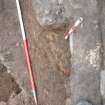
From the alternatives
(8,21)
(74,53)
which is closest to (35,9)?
(8,21)

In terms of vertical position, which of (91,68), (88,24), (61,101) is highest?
(88,24)

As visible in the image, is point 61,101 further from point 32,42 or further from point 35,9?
point 35,9

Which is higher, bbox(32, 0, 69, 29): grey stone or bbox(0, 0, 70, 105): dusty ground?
bbox(32, 0, 69, 29): grey stone

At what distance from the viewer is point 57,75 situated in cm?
320

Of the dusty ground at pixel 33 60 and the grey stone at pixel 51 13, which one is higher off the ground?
the grey stone at pixel 51 13

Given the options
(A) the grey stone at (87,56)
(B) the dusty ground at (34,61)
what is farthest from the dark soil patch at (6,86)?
(A) the grey stone at (87,56)

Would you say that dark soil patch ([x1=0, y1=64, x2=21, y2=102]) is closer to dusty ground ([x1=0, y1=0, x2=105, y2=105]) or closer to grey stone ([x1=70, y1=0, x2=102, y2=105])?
dusty ground ([x1=0, y1=0, x2=105, y2=105])

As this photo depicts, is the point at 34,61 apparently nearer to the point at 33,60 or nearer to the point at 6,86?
the point at 33,60

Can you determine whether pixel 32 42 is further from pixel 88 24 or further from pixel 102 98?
pixel 102 98

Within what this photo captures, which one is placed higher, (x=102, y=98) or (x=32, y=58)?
(x=32, y=58)

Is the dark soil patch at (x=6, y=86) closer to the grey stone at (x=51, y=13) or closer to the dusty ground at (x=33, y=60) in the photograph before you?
the dusty ground at (x=33, y=60)

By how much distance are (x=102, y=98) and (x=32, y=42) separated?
0.68 meters

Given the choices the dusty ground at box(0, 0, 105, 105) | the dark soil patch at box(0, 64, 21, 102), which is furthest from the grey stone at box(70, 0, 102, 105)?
the dark soil patch at box(0, 64, 21, 102)

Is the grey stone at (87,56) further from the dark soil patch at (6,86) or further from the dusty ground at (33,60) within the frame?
the dark soil patch at (6,86)
